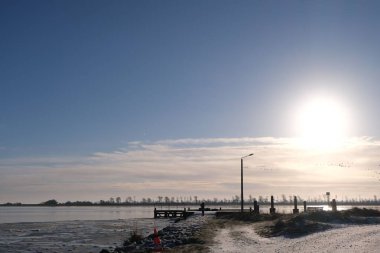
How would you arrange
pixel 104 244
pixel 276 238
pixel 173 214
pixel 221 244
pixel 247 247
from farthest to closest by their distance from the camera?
pixel 173 214
pixel 104 244
pixel 276 238
pixel 221 244
pixel 247 247

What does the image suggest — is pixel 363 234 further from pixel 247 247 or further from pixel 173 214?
pixel 173 214

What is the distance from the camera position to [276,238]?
2889 centimetres

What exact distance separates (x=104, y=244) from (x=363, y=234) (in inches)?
751

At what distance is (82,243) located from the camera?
3653 cm

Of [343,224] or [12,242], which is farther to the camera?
[12,242]

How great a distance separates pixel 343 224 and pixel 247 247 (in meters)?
11.5

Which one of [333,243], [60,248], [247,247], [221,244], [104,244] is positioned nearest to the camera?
[333,243]

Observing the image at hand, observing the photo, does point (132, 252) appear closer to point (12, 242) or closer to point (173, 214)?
point (12, 242)

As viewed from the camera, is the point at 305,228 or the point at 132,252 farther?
the point at 305,228

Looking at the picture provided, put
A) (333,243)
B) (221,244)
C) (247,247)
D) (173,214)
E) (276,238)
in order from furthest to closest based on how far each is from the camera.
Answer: (173,214)
(276,238)
(221,244)
(247,247)
(333,243)

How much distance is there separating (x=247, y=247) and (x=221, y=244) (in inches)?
78.9

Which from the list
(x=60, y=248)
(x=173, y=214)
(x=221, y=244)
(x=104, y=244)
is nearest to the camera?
(x=221, y=244)

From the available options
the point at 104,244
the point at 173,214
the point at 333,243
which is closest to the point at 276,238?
the point at 333,243

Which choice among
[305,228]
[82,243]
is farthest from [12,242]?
[305,228]
